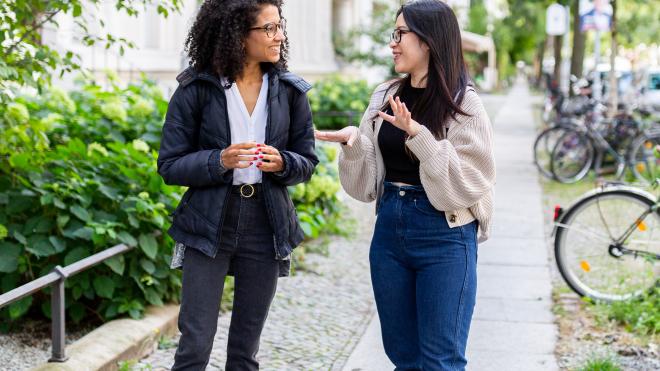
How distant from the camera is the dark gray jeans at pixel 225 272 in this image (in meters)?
3.38

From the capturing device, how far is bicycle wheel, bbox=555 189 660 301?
236 inches

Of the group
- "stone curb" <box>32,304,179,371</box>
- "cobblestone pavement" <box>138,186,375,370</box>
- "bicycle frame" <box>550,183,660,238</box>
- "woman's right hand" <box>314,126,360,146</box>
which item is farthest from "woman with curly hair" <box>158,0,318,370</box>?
"bicycle frame" <box>550,183,660,238</box>

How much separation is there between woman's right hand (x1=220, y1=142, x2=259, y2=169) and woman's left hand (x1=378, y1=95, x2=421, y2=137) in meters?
0.43

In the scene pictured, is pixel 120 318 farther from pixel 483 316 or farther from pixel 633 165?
pixel 633 165

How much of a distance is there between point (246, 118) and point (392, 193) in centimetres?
57

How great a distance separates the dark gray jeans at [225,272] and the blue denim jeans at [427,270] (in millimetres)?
407

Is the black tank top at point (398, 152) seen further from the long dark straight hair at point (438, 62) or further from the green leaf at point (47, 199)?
the green leaf at point (47, 199)

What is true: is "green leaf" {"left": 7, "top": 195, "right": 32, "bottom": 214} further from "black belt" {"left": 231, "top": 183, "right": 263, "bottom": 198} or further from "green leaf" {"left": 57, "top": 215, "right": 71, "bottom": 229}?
"black belt" {"left": 231, "top": 183, "right": 263, "bottom": 198}

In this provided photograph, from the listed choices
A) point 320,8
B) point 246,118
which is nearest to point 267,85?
point 246,118

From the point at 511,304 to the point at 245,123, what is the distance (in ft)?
10.8

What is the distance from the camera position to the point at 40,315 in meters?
5.52

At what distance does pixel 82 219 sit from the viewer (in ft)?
16.9

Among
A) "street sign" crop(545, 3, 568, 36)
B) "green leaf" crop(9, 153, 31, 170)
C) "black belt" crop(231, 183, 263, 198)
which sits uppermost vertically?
"street sign" crop(545, 3, 568, 36)

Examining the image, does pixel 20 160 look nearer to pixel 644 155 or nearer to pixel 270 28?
pixel 270 28
